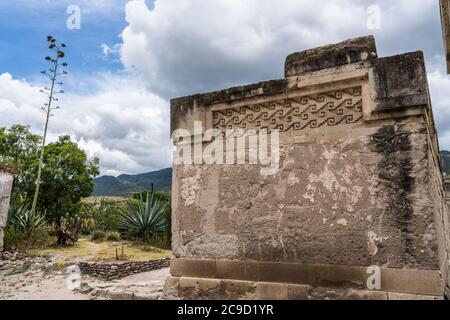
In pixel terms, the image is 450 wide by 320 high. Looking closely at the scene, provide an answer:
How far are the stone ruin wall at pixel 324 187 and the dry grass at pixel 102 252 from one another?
751 cm

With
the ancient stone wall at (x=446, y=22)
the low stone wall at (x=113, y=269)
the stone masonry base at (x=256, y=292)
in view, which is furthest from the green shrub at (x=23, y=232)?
the ancient stone wall at (x=446, y=22)

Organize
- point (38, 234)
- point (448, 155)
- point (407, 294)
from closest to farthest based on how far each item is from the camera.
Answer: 1. point (407, 294)
2. point (38, 234)
3. point (448, 155)

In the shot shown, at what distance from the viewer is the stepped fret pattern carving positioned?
3495 millimetres

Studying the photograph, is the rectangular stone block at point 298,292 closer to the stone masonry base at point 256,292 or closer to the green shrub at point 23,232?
the stone masonry base at point 256,292

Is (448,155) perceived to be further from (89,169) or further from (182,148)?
(182,148)

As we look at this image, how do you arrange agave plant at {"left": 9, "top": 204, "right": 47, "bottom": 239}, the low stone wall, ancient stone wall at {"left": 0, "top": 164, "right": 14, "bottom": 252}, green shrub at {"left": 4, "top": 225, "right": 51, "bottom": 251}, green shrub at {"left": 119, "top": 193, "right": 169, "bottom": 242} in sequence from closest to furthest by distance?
the low stone wall < ancient stone wall at {"left": 0, "top": 164, "right": 14, "bottom": 252} < green shrub at {"left": 4, "top": 225, "right": 51, "bottom": 251} < agave plant at {"left": 9, "top": 204, "right": 47, "bottom": 239} < green shrub at {"left": 119, "top": 193, "right": 169, "bottom": 242}

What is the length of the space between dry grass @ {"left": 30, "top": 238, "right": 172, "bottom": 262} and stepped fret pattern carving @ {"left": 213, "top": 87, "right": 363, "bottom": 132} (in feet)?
25.7

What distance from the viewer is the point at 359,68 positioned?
3.46 m

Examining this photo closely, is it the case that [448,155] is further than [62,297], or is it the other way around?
[448,155]

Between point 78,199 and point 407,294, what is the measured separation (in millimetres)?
20078

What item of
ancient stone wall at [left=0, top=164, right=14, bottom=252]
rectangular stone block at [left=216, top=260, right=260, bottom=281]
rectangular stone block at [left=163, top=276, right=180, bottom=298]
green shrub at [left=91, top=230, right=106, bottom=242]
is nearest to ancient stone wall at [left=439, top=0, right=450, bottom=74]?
rectangular stone block at [left=216, top=260, right=260, bottom=281]

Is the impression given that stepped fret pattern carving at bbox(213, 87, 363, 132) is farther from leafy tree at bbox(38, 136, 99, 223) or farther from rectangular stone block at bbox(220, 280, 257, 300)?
leafy tree at bbox(38, 136, 99, 223)

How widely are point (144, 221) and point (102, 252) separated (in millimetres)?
2743
